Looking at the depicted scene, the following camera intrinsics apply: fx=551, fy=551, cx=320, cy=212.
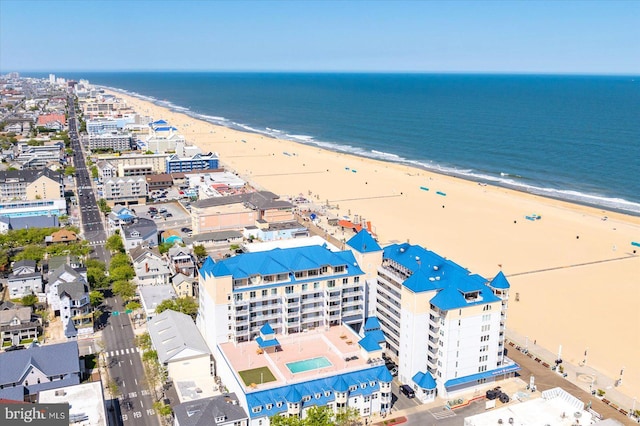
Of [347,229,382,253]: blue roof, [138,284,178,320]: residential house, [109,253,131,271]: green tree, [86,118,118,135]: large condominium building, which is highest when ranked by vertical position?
[86,118,118,135]: large condominium building

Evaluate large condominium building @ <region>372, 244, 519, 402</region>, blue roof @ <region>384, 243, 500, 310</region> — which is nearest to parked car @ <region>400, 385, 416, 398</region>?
large condominium building @ <region>372, 244, 519, 402</region>

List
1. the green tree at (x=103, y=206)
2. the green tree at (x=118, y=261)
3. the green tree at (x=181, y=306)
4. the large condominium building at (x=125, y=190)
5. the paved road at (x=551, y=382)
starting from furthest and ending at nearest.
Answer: the large condominium building at (x=125, y=190) < the green tree at (x=103, y=206) < the green tree at (x=118, y=261) < the green tree at (x=181, y=306) < the paved road at (x=551, y=382)

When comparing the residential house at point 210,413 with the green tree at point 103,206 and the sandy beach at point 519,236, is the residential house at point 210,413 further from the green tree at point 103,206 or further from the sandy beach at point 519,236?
the green tree at point 103,206

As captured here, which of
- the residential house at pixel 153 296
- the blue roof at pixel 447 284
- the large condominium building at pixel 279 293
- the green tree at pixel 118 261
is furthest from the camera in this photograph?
the green tree at pixel 118 261

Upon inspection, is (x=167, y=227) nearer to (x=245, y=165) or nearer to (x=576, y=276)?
(x=245, y=165)

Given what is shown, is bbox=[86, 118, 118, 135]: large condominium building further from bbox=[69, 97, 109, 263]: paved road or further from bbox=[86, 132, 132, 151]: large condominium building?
bbox=[69, 97, 109, 263]: paved road

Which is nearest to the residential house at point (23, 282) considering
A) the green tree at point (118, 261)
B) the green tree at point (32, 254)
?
the green tree at point (32, 254)

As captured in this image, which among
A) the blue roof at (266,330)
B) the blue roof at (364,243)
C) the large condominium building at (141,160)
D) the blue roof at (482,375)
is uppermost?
the blue roof at (364,243)

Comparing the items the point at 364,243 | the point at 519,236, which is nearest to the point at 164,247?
the point at 364,243
